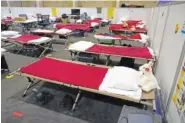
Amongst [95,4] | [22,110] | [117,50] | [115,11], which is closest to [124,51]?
[117,50]

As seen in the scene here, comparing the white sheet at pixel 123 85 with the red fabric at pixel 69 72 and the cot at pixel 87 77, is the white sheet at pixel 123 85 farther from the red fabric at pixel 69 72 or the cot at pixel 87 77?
the red fabric at pixel 69 72

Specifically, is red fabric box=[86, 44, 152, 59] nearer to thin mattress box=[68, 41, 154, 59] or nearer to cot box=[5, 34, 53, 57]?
thin mattress box=[68, 41, 154, 59]

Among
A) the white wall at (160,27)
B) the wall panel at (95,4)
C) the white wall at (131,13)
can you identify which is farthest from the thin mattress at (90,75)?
the wall panel at (95,4)

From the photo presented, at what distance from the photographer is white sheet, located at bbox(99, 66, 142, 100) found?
1794mm

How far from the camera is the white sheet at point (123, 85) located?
1.79 meters

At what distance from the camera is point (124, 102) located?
227 centimetres

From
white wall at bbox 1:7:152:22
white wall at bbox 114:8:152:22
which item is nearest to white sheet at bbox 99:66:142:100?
white wall at bbox 1:7:152:22

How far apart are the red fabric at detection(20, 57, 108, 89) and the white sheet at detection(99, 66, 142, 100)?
12cm

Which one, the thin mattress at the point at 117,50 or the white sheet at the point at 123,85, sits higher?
the thin mattress at the point at 117,50

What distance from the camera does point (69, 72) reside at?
2.29 metres

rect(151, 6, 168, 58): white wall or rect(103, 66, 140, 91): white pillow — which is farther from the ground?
rect(151, 6, 168, 58): white wall

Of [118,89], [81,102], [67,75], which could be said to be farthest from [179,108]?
[67,75]

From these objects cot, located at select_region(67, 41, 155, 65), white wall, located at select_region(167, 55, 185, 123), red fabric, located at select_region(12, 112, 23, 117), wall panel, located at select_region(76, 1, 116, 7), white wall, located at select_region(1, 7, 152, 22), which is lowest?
red fabric, located at select_region(12, 112, 23, 117)

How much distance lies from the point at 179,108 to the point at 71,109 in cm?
136
